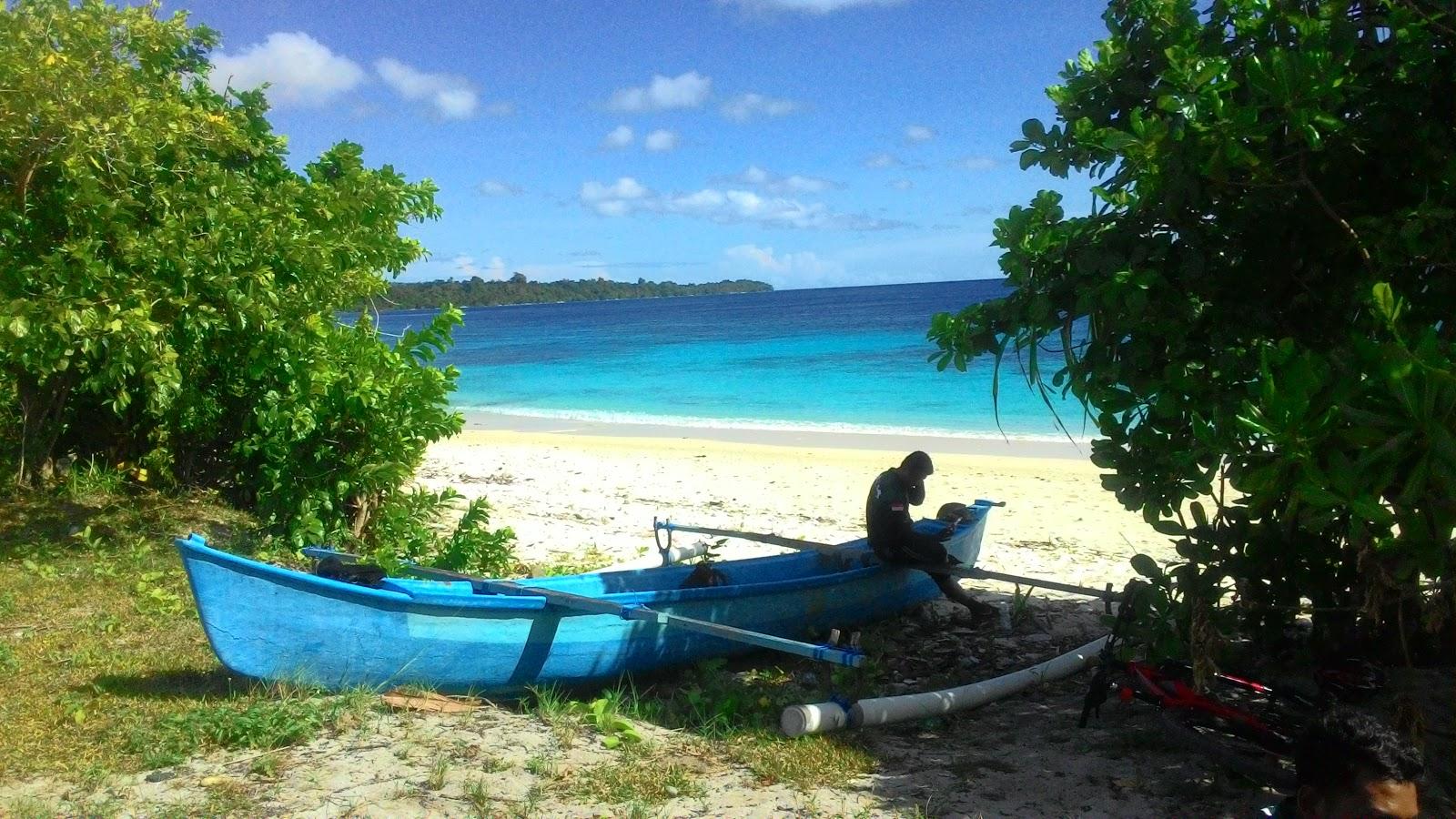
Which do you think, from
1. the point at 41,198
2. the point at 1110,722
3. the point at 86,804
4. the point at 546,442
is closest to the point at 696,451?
the point at 546,442

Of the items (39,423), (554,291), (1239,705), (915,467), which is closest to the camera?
(1239,705)

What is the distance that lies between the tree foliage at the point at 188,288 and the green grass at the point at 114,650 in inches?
23.2

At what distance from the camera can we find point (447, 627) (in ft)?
17.5

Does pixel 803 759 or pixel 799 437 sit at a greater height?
pixel 799 437

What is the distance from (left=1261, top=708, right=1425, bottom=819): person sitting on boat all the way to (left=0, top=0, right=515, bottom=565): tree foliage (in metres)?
6.54

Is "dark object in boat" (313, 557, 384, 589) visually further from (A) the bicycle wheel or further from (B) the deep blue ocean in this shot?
(A) the bicycle wheel

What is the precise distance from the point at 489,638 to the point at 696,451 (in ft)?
41.4

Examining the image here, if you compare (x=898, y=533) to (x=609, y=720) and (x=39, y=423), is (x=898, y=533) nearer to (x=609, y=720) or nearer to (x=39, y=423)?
(x=609, y=720)

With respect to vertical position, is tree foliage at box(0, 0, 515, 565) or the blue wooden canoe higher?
tree foliage at box(0, 0, 515, 565)

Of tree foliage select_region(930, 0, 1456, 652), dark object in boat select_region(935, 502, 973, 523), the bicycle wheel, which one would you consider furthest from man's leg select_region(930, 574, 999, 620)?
the bicycle wheel

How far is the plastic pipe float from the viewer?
4.96 meters

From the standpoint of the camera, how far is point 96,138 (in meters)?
6.77

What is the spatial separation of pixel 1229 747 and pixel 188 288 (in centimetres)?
676

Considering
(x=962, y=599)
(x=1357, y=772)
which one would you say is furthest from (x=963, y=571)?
(x=1357, y=772)
